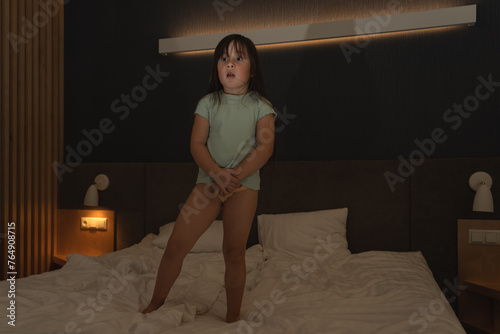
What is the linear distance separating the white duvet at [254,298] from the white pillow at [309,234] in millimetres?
137

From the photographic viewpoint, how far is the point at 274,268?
A: 2121 mm

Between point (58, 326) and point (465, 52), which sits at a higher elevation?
point (465, 52)

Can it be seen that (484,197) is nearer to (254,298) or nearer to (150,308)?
(254,298)

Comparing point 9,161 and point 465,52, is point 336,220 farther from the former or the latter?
point 9,161

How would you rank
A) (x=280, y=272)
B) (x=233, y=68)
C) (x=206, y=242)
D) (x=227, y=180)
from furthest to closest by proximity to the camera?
(x=206, y=242) < (x=280, y=272) < (x=233, y=68) < (x=227, y=180)

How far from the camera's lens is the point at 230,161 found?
150 centimetres

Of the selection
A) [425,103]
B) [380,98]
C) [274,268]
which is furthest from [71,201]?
[425,103]

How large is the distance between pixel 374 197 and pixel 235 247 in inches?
56.6

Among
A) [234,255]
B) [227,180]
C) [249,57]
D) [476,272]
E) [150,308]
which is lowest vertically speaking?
[476,272]

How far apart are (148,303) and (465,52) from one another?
235 cm

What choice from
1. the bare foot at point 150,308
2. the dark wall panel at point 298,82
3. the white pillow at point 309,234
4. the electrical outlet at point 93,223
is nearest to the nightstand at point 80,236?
the electrical outlet at point 93,223

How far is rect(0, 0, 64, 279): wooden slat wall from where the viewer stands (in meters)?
2.86

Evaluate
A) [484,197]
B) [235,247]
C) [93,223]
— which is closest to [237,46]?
[235,247]

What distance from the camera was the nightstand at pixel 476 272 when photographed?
236 cm
